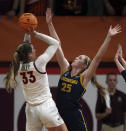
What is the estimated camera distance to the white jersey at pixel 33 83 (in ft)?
17.4

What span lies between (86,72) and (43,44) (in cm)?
236

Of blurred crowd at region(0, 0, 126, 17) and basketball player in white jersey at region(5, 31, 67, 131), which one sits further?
blurred crowd at region(0, 0, 126, 17)

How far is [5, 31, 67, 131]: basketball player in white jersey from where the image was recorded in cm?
530

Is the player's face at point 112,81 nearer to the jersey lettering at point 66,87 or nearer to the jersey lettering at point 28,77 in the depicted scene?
the jersey lettering at point 66,87

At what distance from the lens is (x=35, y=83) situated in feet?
17.4

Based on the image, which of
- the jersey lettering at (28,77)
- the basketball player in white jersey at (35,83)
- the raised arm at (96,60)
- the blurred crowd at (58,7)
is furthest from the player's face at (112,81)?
the jersey lettering at (28,77)

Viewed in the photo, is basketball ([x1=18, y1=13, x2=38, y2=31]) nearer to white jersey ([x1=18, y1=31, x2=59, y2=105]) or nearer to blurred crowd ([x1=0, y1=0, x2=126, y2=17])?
white jersey ([x1=18, y1=31, x2=59, y2=105])

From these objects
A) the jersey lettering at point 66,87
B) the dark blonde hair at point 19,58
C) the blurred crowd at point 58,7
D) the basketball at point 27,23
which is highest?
the basketball at point 27,23

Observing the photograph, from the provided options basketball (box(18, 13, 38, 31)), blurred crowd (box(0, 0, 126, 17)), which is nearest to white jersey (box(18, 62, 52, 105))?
basketball (box(18, 13, 38, 31))

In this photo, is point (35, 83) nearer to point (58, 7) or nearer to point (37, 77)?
point (37, 77)

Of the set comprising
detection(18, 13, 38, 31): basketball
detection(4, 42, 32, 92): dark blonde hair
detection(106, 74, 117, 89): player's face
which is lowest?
detection(106, 74, 117, 89): player's face

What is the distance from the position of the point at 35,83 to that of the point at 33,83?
0.03 meters

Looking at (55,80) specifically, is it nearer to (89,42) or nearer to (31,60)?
(89,42)

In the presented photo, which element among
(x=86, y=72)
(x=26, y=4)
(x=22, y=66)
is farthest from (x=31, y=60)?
(x=26, y=4)
